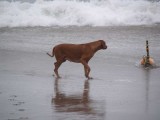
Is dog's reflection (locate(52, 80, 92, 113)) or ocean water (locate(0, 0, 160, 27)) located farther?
ocean water (locate(0, 0, 160, 27))

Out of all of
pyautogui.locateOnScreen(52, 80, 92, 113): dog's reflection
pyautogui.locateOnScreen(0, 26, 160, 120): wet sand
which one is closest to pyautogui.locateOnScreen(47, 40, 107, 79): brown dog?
pyautogui.locateOnScreen(0, 26, 160, 120): wet sand

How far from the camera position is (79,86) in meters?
10.9

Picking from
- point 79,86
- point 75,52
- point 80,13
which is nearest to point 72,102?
point 79,86

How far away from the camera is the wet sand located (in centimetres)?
809

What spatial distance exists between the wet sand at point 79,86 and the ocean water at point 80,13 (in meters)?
7.41

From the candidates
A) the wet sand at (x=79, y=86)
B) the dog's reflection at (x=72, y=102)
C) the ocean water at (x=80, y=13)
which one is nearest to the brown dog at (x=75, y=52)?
the wet sand at (x=79, y=86)

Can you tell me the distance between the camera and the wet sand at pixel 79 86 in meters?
8.09

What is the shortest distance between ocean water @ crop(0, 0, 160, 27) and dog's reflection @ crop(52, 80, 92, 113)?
59.7 feet

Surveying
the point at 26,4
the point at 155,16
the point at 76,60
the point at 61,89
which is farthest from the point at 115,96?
the point at 26,4

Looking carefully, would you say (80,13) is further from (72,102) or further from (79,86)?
(72,102)

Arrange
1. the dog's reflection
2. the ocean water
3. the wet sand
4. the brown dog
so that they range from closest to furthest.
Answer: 1. the wet sand
2. the dog's reflection
3. the brown dog
4. the ocean water

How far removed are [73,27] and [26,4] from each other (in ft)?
25.0

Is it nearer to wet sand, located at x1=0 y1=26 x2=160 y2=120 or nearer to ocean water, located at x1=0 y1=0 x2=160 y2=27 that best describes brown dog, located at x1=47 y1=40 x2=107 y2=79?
wet sand, located at x1=0 y1=26 x2=160 y2=120

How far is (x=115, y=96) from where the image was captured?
376 inches
